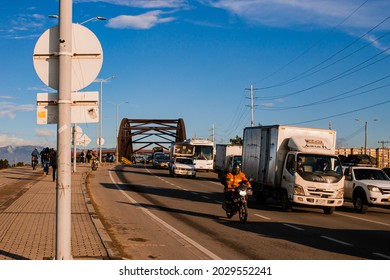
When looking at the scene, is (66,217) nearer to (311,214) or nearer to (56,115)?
(56,115)

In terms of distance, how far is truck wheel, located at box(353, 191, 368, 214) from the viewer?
22.3m

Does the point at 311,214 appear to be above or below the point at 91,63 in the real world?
below

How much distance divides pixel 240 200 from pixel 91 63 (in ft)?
31.4

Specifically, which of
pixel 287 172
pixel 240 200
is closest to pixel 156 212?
pixel 240 200

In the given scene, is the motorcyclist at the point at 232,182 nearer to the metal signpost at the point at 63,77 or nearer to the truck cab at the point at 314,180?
the truck cab at the point at 314,180

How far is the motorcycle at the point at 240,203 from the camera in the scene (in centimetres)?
1689

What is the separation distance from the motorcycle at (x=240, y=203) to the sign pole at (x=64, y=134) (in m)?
9.51

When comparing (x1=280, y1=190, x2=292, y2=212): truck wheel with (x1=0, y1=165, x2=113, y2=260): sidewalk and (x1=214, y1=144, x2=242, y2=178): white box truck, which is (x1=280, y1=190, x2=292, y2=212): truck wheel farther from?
(x1=214, y1=144, x2=242, y2=178): white box truck

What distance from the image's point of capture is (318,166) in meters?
21.4

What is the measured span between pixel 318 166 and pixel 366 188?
2.28 meters

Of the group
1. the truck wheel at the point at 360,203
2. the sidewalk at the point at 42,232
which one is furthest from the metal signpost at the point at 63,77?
the truck wheel at the point at 360,203

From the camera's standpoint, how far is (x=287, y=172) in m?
21.6

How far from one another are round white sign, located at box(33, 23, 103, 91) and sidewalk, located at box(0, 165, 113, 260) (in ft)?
10.1

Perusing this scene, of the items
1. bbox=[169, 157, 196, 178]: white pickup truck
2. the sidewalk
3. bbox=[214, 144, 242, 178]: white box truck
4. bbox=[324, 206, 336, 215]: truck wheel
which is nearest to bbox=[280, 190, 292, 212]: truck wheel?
bbox=[324, 206, 336, 215]: truck wheel
